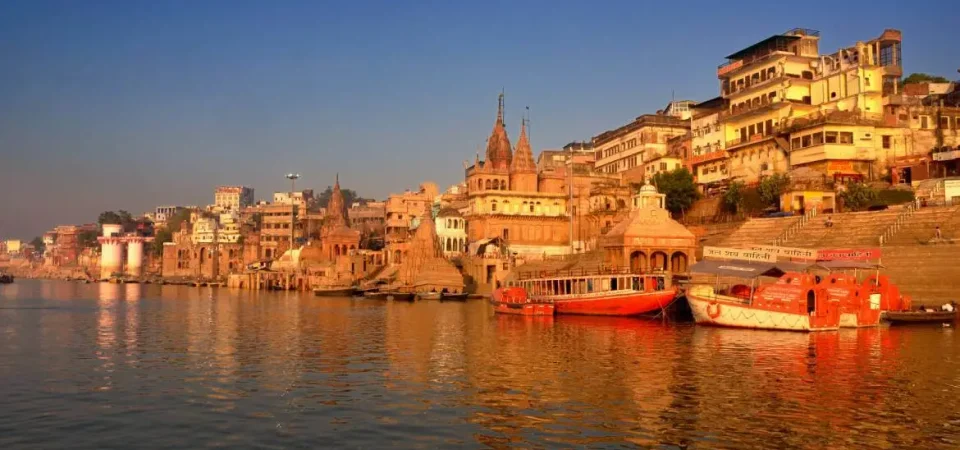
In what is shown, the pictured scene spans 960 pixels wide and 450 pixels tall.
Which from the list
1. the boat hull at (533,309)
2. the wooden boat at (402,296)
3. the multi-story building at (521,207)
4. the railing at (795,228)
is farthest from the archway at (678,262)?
the multi-story building at (521,207)

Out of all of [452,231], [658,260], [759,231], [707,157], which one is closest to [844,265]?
[759,231]

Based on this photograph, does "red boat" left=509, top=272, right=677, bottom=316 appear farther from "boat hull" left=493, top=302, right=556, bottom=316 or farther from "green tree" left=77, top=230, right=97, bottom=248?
"green tree" left=77, top=230, right=97, bottom=248

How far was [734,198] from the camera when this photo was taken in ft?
206

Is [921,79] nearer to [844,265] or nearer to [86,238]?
[844,265]

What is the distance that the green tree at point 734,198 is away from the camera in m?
62.7

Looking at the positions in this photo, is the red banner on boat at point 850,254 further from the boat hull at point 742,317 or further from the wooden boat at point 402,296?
the wooden boat at point 402,296

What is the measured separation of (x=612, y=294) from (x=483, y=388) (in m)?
24.7

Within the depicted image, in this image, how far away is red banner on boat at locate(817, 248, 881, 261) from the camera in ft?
129

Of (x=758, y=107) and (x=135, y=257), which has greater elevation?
(x=758, y=107)

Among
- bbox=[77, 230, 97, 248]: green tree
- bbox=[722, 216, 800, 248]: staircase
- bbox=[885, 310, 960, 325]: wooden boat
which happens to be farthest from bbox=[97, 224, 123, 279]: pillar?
bbox=[885, 310, 960, 325]: wooden boat

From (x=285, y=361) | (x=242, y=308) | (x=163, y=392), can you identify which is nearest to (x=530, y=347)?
(x=285, y=361)

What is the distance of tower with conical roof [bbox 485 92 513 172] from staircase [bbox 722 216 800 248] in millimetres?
35716

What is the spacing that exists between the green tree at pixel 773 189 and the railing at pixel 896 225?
11.3 m

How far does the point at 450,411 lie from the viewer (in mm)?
18828
